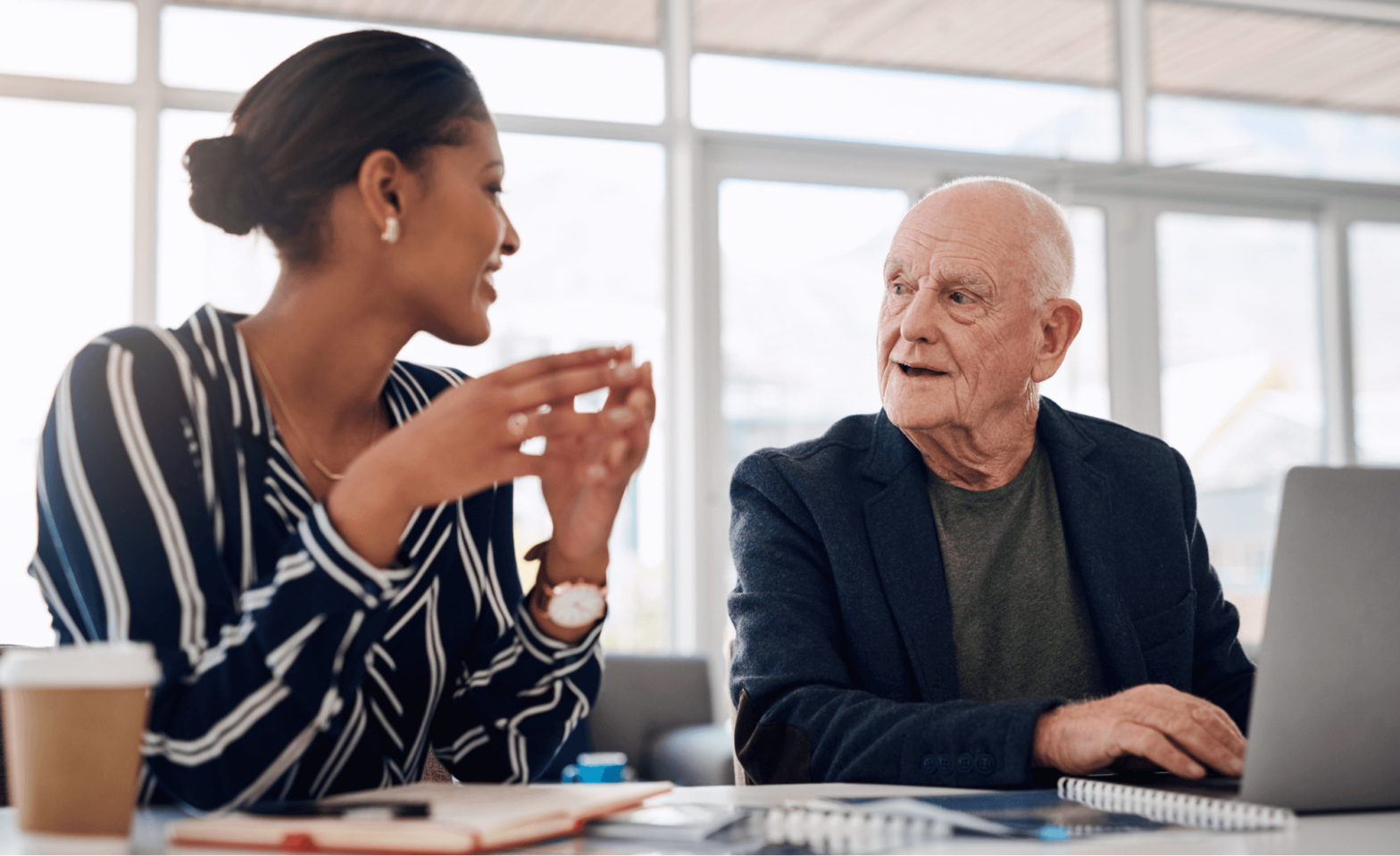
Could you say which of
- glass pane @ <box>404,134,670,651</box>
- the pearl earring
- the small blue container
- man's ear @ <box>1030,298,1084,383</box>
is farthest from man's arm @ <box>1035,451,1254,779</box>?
glass pane @ <box>404,134,670,651</box>

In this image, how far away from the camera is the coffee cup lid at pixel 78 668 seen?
0.77 m

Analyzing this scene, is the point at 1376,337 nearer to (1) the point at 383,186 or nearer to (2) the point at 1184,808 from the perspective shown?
(2) the point at 1184,808

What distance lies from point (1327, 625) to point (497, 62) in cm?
446

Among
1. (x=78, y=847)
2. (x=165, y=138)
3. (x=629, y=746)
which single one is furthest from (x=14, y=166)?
(x=78, y=847)

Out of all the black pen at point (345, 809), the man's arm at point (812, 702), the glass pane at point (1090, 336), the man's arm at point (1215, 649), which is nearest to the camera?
the black pen at point (345, 809)

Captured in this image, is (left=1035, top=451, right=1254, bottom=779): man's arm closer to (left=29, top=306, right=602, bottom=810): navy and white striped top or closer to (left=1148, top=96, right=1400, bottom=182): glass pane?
(left=29, top=306, right=602, bottom=810): navy and white striped top

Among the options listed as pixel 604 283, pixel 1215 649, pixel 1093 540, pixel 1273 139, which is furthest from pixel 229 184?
pixel 1273 139

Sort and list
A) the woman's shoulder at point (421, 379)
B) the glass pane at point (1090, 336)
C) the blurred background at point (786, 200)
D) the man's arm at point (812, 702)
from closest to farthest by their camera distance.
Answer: the man's arm at point (812, 702) < the woman's shoulder at point (421, 379) < the blurred background at point (786, 200) < the glass pane at point (1090, 336)

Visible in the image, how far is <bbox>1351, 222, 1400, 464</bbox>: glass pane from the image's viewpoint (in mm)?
5727

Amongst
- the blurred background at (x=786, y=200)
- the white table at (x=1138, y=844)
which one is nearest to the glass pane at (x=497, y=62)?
the blurred background at (x=786, y=200)

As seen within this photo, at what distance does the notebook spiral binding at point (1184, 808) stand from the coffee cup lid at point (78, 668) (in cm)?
73

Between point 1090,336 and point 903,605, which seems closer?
point 903,605

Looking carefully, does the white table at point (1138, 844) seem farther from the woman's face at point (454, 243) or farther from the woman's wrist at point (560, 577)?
the woman's face at point (454, 243)

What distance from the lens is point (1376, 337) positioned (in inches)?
226
